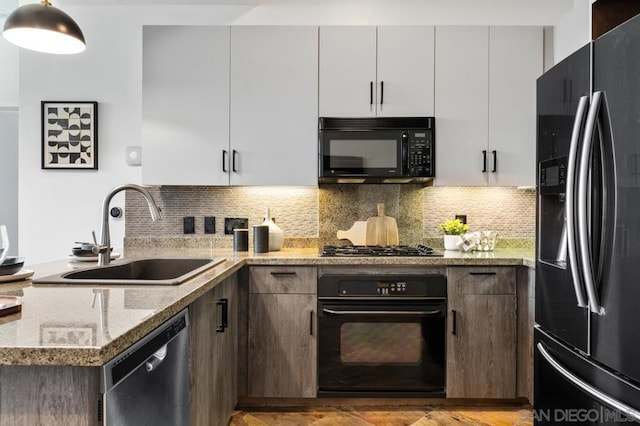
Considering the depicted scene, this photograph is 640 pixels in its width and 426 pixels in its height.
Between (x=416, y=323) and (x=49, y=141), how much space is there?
2.68m

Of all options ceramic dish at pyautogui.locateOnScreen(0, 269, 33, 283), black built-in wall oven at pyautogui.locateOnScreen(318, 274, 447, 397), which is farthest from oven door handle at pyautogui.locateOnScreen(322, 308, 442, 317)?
ceramic dish at pyautogui.locateOnScreen(0, 269, 33, 283)

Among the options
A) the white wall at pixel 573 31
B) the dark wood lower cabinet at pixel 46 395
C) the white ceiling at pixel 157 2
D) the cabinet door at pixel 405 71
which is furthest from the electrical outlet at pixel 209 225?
the white wall at pixel 573 31

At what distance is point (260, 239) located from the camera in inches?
102

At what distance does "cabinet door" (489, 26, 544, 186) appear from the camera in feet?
8.48

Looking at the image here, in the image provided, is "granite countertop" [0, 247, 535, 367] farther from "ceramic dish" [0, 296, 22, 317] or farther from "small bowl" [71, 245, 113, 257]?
"small bowl" [71, 245, 113, 257]

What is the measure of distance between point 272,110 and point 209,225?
3.02 ft

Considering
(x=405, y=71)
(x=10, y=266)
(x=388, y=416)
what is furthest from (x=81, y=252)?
(x=405, y=71)

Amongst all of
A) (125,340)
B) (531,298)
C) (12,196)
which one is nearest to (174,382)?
(125,340)

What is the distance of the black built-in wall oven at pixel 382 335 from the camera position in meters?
2.30

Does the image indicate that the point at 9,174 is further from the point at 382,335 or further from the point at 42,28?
the point at 382,335

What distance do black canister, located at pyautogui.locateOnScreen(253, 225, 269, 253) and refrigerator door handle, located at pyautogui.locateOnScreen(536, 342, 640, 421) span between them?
1.57 metres

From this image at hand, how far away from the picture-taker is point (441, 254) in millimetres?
2486

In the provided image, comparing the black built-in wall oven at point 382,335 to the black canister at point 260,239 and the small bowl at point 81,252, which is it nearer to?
the black canister at point 260,239

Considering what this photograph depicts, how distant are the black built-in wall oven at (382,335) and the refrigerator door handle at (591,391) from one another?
710 mm
